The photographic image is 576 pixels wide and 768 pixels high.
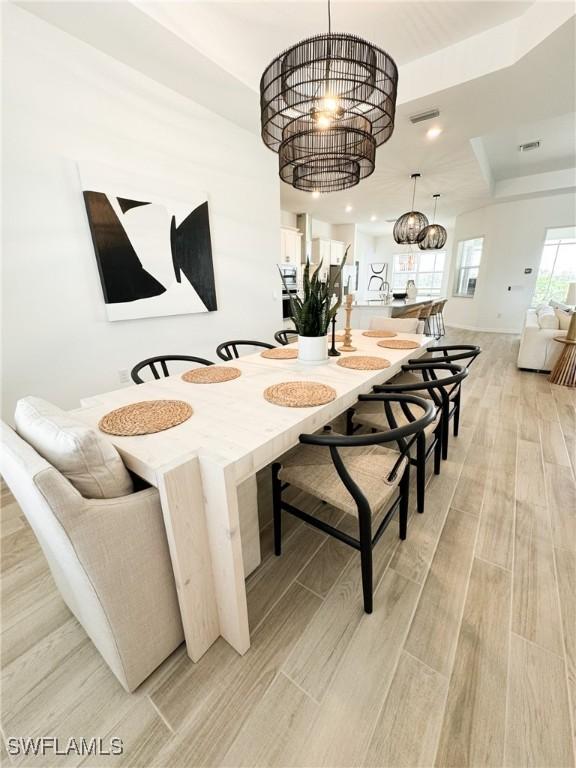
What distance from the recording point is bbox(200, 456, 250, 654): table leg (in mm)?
872

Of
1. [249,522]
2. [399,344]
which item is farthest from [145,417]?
[399,344]

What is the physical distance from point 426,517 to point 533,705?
31.4 inches

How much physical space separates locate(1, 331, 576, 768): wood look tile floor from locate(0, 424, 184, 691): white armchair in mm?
153

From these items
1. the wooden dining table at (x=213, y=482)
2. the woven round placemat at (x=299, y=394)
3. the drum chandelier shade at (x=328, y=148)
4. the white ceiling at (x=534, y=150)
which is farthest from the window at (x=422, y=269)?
the wooden dining table at (x=213, y=482)

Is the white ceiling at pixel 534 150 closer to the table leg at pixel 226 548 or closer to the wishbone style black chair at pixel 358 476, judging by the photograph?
the wishbone style black chair at pixel 358 476

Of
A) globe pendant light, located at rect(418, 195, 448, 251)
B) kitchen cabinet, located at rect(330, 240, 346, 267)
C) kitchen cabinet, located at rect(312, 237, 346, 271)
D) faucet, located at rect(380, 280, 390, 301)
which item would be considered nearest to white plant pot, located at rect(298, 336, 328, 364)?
globe pendant light, located at rect(418, 195, 448, 251)

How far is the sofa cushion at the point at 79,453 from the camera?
2.62 feet

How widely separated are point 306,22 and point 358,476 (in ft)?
9.96

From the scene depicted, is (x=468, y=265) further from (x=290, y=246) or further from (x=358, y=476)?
(x=358, y=476)

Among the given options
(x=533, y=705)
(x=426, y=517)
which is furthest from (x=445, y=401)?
(x=533, y=705)

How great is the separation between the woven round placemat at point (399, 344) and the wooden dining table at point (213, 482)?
1027mm

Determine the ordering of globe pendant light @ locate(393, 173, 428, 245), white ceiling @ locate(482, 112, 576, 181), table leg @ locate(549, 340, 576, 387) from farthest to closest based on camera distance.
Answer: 1. globe pendant light @ locate(393, 173, 428, 245)
2. white ceiling @ locate(482, 112, 576, 181)
3. table leg @ locate(549, 340, 576, 387)

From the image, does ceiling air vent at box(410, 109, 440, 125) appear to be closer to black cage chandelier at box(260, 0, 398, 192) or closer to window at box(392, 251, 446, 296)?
black cage chandelier at box(260, 0, 398, 192)

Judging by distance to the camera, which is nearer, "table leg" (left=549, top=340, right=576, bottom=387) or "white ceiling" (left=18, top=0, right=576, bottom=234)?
"white ceiling" (left=18, top=0, right=576, bottom=234)
